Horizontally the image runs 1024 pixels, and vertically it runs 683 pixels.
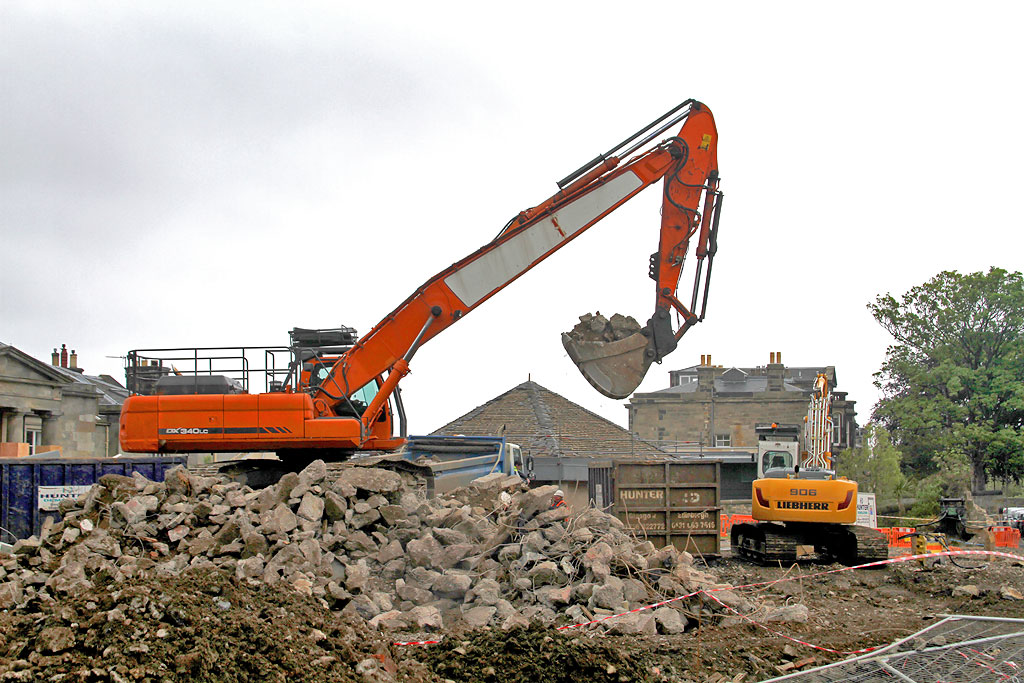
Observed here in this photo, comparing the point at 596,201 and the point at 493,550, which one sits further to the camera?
the point at 596,201

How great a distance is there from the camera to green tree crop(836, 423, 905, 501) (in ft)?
131

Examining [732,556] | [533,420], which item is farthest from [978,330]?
[732,556]

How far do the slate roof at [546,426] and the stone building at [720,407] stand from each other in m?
13.2

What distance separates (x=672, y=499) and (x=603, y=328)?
→ 12.7 ft

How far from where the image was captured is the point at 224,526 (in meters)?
10.7

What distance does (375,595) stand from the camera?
33.1 feet

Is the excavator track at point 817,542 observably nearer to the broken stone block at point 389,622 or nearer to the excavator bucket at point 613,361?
the excavator bucket at point 613,361

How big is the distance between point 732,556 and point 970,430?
998 inches

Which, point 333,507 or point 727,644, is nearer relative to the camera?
point 727,644

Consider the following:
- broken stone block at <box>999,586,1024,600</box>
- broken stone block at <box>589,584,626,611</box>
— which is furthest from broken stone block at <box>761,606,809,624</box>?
broken stone block at <box>999,586,1024,600</box>

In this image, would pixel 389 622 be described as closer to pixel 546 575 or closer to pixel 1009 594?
pixel 546 575

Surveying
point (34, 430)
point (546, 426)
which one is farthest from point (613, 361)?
point (34, 430)

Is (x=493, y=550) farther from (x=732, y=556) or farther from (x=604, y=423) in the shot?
(x=604, y=423)

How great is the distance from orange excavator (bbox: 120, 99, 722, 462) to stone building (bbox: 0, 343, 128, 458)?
2806cm
